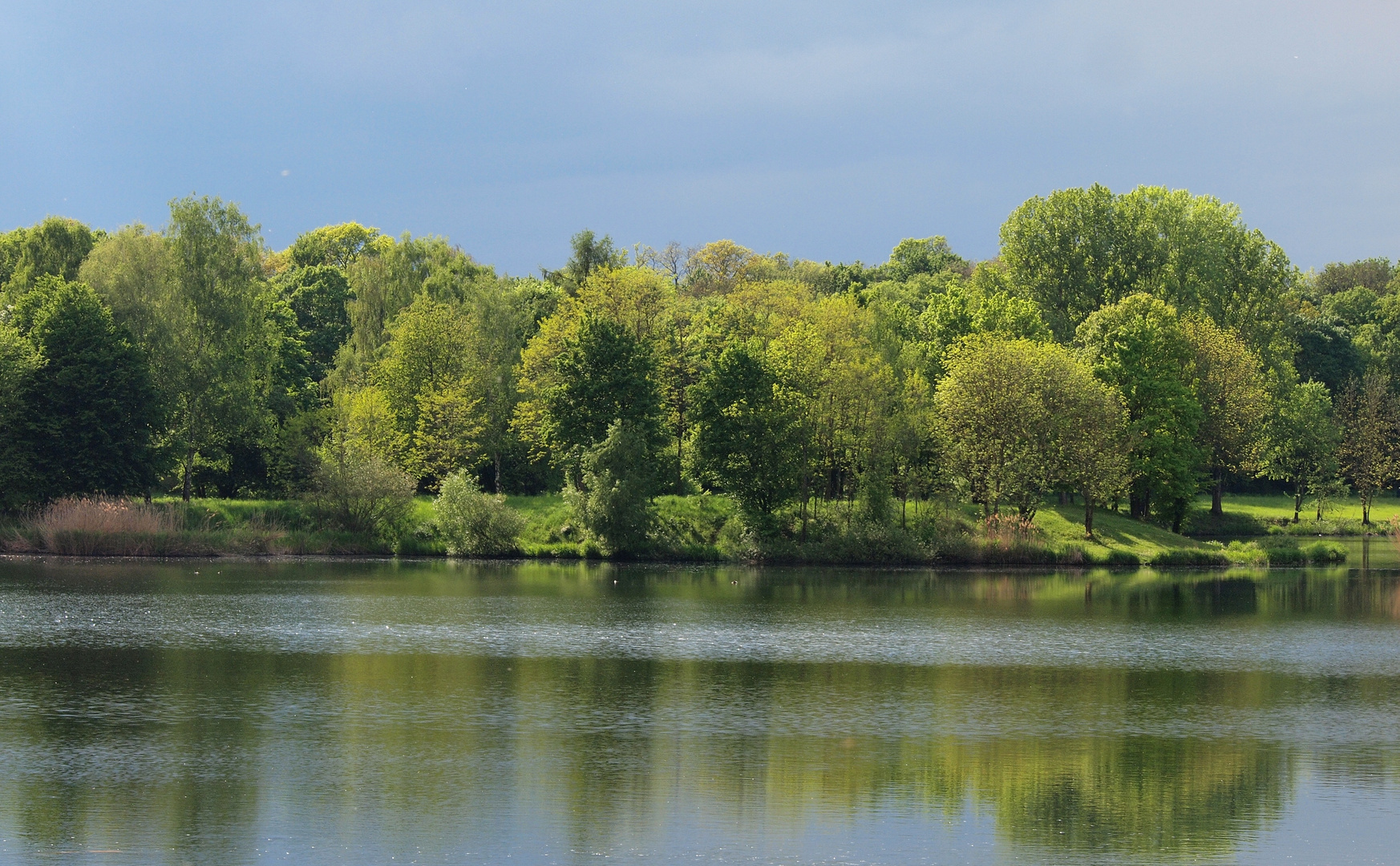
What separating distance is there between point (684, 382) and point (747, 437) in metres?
19.6

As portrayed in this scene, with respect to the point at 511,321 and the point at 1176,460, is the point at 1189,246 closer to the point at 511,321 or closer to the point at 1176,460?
the point at 1176,460

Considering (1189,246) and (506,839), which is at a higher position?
(1189,246)

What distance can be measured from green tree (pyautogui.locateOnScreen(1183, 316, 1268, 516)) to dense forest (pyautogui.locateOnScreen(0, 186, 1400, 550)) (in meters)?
0.24

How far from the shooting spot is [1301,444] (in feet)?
329

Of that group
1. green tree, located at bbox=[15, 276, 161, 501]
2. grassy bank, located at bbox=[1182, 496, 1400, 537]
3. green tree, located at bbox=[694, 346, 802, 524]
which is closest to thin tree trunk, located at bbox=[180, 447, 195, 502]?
green tree, located at bbox=[15, 276, 161, 501]

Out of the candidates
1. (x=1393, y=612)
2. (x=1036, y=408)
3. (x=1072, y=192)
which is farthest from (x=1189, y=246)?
(x=1393, y=612)

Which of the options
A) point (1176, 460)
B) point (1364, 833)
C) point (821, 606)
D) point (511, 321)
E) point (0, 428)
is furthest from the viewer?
point (511, 321)

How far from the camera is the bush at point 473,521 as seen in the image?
75125 millimetres

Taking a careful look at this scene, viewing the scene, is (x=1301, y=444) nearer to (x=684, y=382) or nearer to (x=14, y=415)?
(x=684, y=382)

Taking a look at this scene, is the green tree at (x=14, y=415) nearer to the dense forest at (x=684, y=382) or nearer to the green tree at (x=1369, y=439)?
the dense forest at (x=684, y=382)

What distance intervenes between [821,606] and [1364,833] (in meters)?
32.4

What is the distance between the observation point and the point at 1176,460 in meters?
81.8

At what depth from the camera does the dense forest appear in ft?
248

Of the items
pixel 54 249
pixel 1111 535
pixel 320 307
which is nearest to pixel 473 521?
pixel 1111 535
